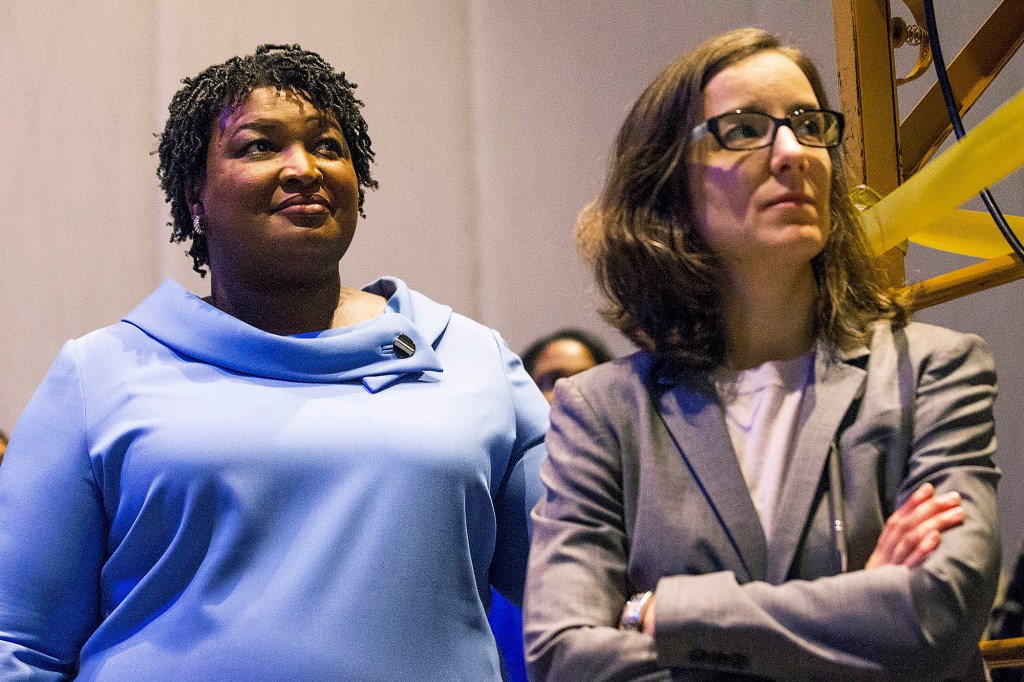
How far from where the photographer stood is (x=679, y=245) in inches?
65.3

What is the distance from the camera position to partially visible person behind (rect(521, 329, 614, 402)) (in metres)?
3.57

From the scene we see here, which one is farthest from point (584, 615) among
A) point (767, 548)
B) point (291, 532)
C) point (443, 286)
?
point (443, 286)

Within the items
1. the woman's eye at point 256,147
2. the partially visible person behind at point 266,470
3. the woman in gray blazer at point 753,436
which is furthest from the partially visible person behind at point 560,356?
the woman in gray blazer at point 753,436

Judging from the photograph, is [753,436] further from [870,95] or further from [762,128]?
[870,95]

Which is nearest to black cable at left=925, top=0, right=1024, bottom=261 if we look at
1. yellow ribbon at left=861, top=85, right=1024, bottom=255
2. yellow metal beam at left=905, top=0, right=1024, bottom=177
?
yellow ribbon at left=861, top=85, right=1024, bottom=255

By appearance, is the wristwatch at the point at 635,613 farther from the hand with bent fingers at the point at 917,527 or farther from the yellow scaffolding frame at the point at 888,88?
the yellow scaffolding frame at the point at 888,88

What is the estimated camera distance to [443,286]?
3.75 m

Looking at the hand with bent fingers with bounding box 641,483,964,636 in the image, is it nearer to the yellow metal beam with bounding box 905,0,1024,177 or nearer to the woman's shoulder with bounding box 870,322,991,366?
the woman's shoulder with bounding box 870,322,991,366

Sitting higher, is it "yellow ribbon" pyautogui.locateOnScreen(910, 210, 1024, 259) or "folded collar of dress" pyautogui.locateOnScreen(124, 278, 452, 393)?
"yellow ribbon" pyautogui.locateOnScreen(910, 210, 1024, 259)

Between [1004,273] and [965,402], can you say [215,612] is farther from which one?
[1004,273]

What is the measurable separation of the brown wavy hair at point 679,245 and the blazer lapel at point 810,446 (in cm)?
9

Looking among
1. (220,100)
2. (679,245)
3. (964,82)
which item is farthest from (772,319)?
(220,100)

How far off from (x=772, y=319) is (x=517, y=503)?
69 centimetres

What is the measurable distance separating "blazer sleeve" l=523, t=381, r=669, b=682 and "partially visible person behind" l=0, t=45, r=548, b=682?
435 mm
